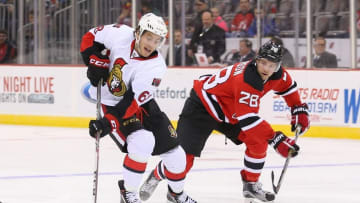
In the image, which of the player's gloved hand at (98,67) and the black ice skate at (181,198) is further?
the black ice skate at (181,198)

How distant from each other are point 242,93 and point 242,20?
17.4 feet

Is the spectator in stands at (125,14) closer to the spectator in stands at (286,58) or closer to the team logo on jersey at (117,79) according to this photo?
the spectator in stands at (286,58)

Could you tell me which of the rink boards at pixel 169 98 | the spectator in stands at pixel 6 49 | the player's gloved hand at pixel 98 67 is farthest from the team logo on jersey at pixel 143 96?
the spectator in stands at pixel 6 49

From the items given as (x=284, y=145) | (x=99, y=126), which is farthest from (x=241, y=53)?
(x=99, y=126)

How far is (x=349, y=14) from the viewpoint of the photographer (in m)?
9.56

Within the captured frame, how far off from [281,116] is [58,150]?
8.19ft

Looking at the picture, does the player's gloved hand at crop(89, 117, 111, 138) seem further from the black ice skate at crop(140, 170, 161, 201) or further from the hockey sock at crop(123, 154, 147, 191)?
the black ice skate at crop(140, 170, 161, 201)

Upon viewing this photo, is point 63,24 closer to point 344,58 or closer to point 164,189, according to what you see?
point 344,58

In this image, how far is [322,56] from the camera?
32.0ft

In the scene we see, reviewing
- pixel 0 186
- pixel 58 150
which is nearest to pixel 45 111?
pixel 58 150

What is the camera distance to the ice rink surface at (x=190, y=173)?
559cm

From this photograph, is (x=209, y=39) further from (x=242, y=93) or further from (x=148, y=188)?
(x=242, y=93)

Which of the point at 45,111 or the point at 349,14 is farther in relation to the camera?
the point at 45,111

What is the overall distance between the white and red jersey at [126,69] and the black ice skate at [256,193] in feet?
3.08
